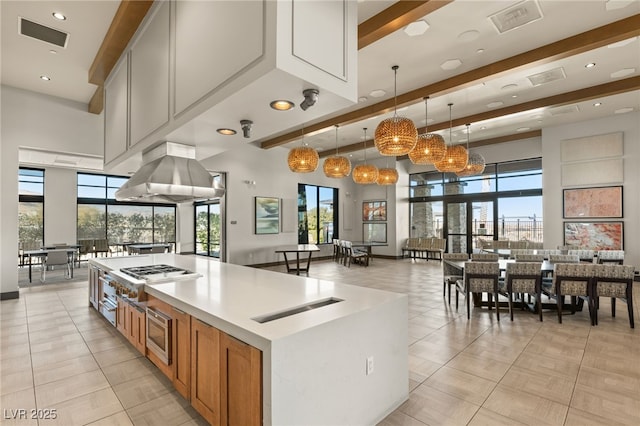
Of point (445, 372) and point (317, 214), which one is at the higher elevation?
point (317, 214)

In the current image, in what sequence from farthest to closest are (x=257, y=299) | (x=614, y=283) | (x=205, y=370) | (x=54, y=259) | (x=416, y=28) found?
1. (x=54, y=259)
2. (x=614, y=283)
3. (x=416, y=28)
4. (x=257, y=299)
5. (x=205, y=370)

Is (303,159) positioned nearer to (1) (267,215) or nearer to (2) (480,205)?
(1) (267,215)

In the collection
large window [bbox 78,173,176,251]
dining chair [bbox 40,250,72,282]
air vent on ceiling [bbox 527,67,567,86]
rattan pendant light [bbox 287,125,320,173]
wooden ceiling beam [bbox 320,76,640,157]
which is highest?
air vent on ceiling [bbox 527,67,567,86]

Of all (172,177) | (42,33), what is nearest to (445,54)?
(172,177)

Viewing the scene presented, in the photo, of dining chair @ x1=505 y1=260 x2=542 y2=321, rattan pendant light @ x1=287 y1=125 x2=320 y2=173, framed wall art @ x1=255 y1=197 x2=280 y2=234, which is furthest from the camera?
framed wall art @ x1=255 y1=197 x2=280 y2=234

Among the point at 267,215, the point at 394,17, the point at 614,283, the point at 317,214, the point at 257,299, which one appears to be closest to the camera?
the point at 257,299

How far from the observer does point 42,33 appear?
3.65 metres

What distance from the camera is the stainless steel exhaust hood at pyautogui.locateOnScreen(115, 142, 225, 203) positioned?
9.46 feet

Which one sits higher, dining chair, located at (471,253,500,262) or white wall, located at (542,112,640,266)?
white wall, located at (542,112,640,266)

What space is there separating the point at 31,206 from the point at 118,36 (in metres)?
9.83

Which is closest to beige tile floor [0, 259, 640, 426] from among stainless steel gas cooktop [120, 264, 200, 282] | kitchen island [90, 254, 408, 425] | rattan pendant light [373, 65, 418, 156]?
kitchen island [90, 254, 408, 425]

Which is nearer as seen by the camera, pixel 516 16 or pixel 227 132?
pixel 227 132

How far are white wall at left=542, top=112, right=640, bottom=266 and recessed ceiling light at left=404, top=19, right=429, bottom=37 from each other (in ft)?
21.2

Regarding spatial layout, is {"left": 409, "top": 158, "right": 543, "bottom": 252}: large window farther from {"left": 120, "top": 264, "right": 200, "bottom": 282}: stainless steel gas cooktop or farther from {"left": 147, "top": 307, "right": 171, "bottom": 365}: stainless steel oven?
{"left": 147, "top": 307, "right": 171, "bottom": 365}: stainless steel oven
